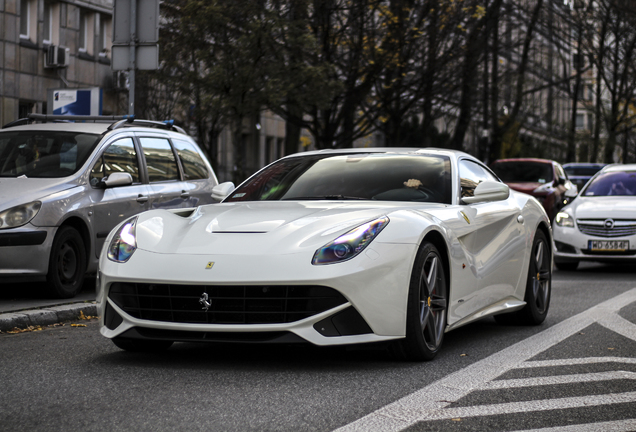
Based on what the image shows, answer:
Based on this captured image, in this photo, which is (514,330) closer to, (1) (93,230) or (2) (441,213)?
(2) (441,213)

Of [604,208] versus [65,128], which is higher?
[65,128]

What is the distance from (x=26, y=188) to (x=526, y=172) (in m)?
14.7

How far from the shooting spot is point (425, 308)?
5.69 metres

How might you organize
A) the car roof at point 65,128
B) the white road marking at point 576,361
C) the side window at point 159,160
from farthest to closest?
the side window at point 159,160
the car roof at point 65,128
the white road marking at point 576,361

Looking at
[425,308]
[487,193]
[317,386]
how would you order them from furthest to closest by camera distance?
[487,193]
[425,308]
[317,386]

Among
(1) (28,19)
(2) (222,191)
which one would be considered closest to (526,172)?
(1) (28,19)

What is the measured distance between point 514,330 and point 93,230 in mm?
4252

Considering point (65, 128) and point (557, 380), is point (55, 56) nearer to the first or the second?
point (65, 128)

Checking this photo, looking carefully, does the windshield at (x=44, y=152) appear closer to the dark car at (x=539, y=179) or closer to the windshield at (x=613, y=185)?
the windshield at (x=613, y=185)

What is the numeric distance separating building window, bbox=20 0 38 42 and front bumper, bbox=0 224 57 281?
776 inches

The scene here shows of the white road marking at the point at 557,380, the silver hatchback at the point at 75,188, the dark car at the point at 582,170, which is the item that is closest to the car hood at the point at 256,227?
the white road marking at the point at 557,380

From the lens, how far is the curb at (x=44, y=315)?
7296 mm

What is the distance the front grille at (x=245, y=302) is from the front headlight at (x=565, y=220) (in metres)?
9.13

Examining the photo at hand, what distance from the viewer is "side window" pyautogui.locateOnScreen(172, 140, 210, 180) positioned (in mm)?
11168
